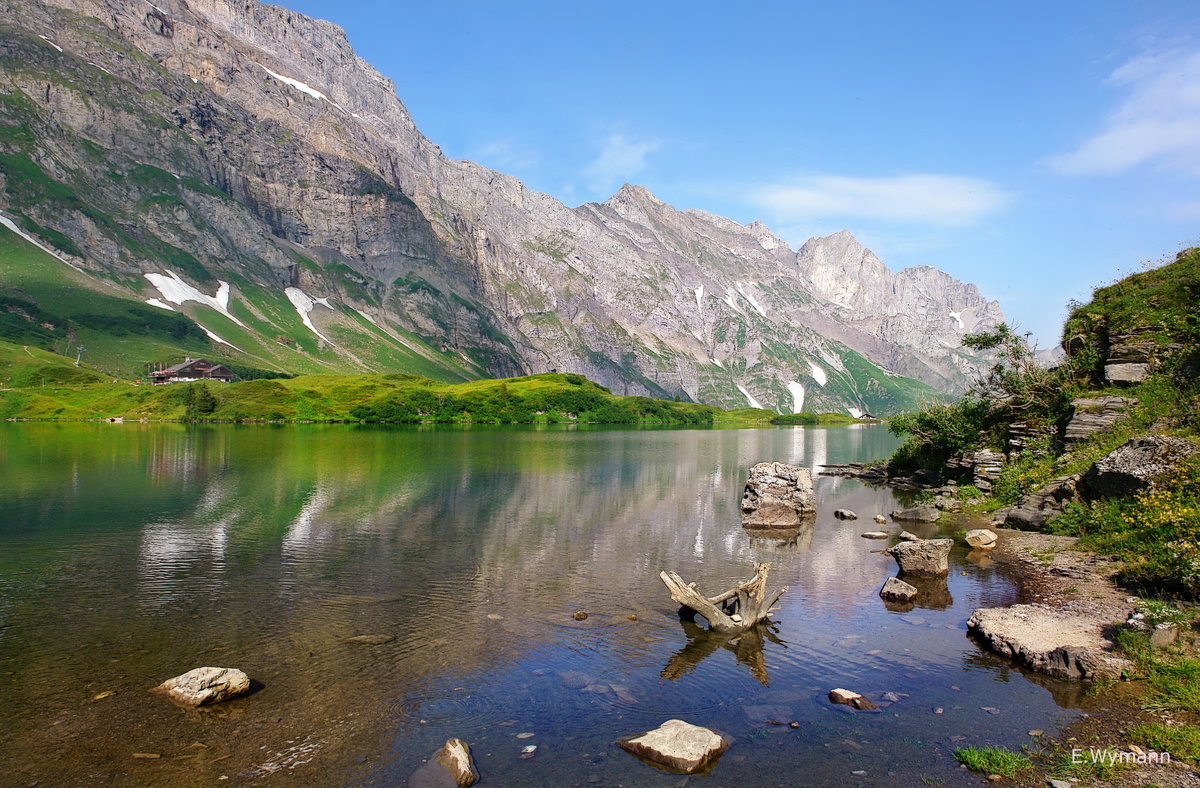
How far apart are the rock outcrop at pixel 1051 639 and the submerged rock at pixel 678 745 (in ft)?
33.2

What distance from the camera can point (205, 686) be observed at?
17.7 metres

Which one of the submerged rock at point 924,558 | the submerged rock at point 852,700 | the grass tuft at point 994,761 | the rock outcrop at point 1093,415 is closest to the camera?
the grass tuft at point 994,761

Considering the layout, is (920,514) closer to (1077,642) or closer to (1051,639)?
(1051,639)

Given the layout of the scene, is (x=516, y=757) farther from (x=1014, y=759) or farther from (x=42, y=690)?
(x=42, y=690)

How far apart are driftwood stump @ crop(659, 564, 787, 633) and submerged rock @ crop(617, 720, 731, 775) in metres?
8.20

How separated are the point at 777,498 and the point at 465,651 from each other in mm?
33251

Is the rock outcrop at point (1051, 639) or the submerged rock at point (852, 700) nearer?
the submerged rock at point (852, 700)

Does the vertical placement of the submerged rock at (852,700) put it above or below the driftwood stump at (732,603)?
below

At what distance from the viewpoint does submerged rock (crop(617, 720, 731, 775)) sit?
48.8 feet

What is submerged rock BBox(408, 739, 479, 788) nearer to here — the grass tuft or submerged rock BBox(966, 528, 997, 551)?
the grass tuft

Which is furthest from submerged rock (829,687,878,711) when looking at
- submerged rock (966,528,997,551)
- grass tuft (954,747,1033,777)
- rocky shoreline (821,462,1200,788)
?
submerged rock (966,528,997,551)

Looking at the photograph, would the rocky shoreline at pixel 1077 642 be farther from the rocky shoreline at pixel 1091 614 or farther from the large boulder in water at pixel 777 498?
the large boulder in water at pixel 777 498

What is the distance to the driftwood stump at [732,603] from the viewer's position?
24453mm

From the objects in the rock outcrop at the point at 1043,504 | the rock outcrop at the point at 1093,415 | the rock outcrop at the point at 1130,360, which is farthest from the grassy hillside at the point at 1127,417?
the rock outcrop at the point at 1043,504
